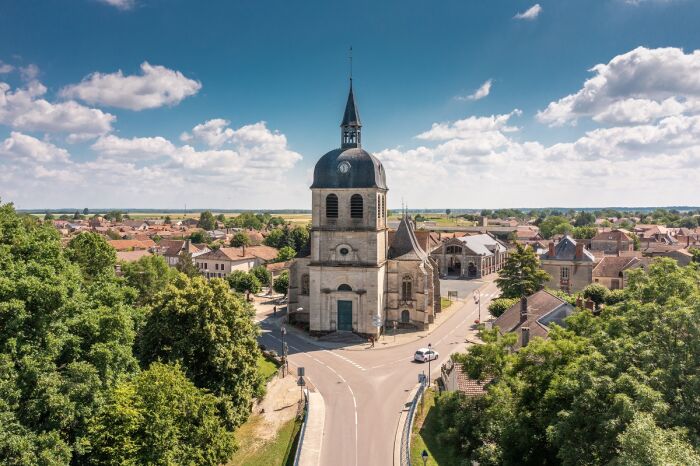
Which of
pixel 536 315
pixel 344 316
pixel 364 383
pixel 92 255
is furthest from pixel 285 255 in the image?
pixel 536 315

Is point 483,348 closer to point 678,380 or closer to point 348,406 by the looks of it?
point 678,380

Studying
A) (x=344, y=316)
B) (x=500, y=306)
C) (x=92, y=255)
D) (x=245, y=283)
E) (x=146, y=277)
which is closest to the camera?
(x=92, y=255)

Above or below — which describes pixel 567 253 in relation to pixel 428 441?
above

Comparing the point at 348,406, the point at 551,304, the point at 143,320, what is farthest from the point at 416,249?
the point at 143,320

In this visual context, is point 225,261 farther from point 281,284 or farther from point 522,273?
point 522,273

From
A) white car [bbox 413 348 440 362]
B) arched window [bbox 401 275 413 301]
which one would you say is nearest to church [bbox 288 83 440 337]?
arched window [bbox 401 275 413 301]

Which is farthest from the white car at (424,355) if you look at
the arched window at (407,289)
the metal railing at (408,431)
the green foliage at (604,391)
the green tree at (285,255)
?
the green tree at (285,255)

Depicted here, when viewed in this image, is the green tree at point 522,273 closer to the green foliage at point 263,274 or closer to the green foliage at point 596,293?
the green foliage at point 596,293
